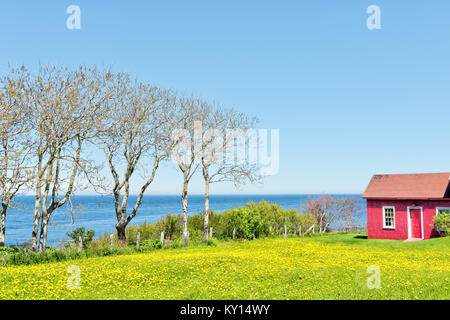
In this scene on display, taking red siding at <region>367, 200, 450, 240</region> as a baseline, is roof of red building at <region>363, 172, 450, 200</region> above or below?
above

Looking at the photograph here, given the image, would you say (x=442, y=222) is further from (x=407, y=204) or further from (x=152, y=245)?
(x=152, y=245)

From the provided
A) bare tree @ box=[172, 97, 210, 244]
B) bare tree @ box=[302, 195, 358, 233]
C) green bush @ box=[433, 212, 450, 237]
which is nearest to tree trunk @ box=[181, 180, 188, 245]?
bare tree @ box=[172, 97, 210, 244]

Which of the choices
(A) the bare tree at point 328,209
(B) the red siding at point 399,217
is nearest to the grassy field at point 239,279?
(B) the red siding at point 399,217

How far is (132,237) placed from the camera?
32938 millimetres

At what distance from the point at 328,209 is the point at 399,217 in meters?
20.9

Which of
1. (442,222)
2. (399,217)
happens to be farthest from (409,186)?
(442,222)

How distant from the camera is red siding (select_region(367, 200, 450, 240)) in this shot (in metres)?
31.9

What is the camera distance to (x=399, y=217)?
33.3 meters

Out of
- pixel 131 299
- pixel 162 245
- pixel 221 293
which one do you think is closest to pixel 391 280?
pixel 221 293

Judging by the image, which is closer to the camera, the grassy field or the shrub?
the grassy field

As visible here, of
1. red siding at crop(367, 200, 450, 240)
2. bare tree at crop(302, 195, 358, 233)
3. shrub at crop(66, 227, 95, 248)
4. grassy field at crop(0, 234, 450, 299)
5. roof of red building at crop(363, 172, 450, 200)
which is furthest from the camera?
bare tree at crop(302, 195, 358, 233)

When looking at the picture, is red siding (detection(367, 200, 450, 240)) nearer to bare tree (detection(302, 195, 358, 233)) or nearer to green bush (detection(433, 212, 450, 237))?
green bush (detection(433, 212, 450, 237))

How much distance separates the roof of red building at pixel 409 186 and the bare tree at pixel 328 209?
49.3ft

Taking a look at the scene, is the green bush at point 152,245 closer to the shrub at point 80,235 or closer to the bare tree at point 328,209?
the shrub at point 80,235
